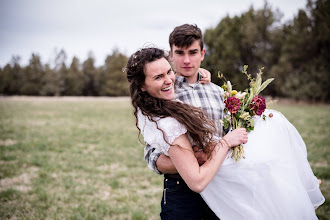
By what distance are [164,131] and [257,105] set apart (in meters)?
0.90

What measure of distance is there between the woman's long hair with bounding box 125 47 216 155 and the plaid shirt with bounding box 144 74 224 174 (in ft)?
1.19

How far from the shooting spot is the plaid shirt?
2.49 m

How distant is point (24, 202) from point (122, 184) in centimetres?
199

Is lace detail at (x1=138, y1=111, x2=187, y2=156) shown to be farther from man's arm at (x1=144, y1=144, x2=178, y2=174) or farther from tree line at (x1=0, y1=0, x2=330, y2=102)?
tree line at (x1=0, y1=0, x2=330, y2=102)

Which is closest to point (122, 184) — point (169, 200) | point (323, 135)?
point (169, 200)

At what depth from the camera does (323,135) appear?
1010cm

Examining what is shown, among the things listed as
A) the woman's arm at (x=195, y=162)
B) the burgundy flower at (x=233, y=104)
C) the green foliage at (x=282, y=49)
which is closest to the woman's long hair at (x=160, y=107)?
the woman's arm at (x=195, y=162)

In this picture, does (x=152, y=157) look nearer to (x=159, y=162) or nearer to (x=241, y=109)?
(x=159, y=162)

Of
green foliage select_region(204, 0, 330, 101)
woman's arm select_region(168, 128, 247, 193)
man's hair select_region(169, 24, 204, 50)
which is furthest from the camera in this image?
green foliage select_region(204, 0, 330, 101)

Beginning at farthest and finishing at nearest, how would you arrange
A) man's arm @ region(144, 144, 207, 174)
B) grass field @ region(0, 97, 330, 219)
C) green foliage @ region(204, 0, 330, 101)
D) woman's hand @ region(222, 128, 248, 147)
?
green foliage @ region(204, 0, 330, 101)
grass field @ region(0, 97, 330, 219)
man's arm @ region(144, 144, 207, 174)
woman's hand @ region(222, 128, 248, 147)

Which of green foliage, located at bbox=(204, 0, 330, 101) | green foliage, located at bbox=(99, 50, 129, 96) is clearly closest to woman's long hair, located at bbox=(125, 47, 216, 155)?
green foliage, located at bbox=(204, 0, 330, 101)

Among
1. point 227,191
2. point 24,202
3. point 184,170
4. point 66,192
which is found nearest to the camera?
point 184,170

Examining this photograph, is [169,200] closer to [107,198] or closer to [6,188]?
[107,198]

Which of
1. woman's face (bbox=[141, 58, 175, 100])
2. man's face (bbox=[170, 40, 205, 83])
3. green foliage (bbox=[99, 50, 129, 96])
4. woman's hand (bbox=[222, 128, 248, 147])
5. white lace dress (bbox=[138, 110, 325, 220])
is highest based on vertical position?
green foliage (bbox=[99, 50, 129, 96])
